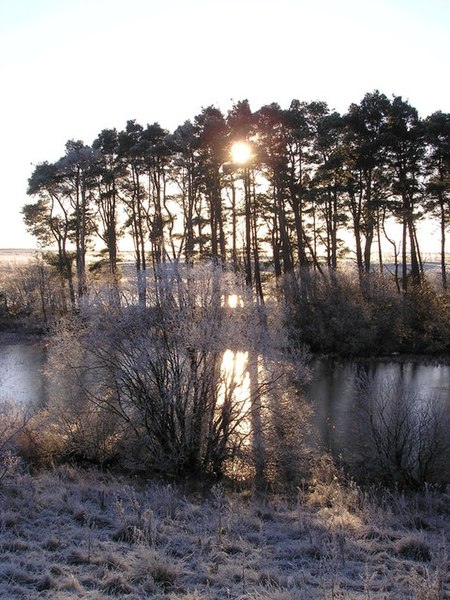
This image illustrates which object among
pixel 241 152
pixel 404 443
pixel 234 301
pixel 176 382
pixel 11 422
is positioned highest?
pixel 241 152

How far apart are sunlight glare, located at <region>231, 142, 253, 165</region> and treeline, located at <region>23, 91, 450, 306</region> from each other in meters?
0.12

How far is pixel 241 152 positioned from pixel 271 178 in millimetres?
3247

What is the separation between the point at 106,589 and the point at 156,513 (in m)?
3.90

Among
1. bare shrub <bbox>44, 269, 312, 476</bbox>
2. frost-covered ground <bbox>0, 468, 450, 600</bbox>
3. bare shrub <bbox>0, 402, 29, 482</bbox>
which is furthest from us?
bare shrub <bbox>44, 269, 312, 476</bbox>

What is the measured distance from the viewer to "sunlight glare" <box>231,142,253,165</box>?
34375 mm

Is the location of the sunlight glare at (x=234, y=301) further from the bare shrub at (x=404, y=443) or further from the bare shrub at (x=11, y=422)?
the bare shrub at (x=11, y=422)

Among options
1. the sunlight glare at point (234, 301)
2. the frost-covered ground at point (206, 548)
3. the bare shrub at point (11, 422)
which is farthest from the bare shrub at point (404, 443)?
the bare shrub at point (11, 422)

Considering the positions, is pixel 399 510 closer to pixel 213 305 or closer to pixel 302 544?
pixel 302 544

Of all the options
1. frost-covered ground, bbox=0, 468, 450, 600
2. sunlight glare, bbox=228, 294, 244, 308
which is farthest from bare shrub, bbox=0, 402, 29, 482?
sunlight glare, bbox=228, 294, 244, 308

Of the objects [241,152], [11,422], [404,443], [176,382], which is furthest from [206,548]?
[241,152]

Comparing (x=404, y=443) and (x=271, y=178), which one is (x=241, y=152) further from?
(x=404, y=443)

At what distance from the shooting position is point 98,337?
1800 centimetres

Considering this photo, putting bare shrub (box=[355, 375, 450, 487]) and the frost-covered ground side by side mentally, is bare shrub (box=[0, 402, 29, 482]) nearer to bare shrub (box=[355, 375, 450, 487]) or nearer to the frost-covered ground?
the frost-covered ground

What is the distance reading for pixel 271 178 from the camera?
121 ft
